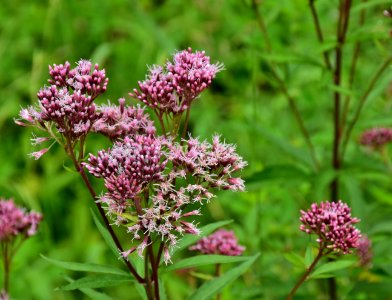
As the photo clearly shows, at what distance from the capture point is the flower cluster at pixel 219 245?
2.44m

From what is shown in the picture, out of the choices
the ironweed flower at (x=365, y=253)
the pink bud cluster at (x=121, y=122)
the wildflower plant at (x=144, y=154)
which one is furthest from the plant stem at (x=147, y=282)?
the ironweed flower at (x=365, y=253)

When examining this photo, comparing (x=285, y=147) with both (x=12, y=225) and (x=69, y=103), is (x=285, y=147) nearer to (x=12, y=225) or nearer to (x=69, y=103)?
(x=12, y=225)

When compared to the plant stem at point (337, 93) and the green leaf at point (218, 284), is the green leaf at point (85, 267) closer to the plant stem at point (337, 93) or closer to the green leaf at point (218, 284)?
the green leaf at point (218, 284)

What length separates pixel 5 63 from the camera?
18.2ft

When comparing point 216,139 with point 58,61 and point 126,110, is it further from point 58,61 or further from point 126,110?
point 58,61

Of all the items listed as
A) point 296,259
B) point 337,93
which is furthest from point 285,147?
point 296,259

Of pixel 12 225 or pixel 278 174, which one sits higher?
pixel 278 174

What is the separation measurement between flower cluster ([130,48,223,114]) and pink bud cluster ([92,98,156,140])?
0.05 metres

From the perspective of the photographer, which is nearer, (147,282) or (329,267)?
(147,282)

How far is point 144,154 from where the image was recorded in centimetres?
183

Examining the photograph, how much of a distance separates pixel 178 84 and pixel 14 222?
37.2 inches

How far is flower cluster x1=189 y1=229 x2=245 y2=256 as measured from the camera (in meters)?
2.44

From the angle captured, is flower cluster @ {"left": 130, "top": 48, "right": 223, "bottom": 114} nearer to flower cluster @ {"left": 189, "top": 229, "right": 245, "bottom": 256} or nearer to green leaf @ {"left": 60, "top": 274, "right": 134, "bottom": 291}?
green leaf @ {"left": 60, "top": 274, "right": 134, "bottom": 291}

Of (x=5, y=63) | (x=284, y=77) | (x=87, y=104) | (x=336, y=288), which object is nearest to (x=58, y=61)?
(x=5, y=63)
